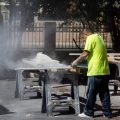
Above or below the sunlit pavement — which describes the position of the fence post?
above

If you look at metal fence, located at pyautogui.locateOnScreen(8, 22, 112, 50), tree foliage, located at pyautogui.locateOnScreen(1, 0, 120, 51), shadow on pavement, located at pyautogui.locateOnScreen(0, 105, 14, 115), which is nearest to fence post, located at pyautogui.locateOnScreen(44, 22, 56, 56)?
metal fence, located at pyautogui.locateOnScreen(8, 22, 112, 50)

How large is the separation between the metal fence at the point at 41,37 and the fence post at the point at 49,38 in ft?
1.38

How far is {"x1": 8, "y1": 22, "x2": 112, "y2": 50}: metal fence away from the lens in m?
19.2

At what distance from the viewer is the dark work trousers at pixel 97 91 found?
9.27m

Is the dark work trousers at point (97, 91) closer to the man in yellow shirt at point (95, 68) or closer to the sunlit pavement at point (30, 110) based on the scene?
the man in yellow shirt at point (95, 68)

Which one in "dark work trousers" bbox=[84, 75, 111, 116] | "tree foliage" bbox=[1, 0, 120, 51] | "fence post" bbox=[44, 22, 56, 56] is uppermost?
"tree foliage" bbox=[1, 0, 120, 51]

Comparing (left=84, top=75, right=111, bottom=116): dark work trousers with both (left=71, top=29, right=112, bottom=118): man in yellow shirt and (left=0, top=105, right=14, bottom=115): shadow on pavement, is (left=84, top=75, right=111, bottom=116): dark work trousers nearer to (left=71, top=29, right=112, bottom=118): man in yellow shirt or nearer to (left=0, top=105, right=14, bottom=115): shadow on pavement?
(left=71, top=29, right=112, bottom=118): man in yellow shirt

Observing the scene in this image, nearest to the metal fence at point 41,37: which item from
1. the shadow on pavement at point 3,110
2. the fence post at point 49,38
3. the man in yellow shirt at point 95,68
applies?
the fence post at point 49,38

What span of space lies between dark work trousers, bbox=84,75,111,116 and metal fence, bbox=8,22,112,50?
9.68 m

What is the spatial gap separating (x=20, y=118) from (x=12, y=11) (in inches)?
391

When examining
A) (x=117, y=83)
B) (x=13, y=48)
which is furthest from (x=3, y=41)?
(x=117, y=83)

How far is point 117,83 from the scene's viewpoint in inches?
446

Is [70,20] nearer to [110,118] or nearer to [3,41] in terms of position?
[3,41]

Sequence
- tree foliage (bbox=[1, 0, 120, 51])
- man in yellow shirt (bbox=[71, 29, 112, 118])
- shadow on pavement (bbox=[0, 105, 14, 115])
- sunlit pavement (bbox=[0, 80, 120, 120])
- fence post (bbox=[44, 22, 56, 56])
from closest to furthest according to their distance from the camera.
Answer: man in yellow shirt (bbox=[71, 29, 112, 118])
sunlit pavement (bbox=[0, 80, 120, 120])
shadow on pavement (bbox=[0, 105, 14, 115])
tree foliage (bbox=[1, 0, 120, 51])
fence post (bbox=[44, 22, 56, 56])
